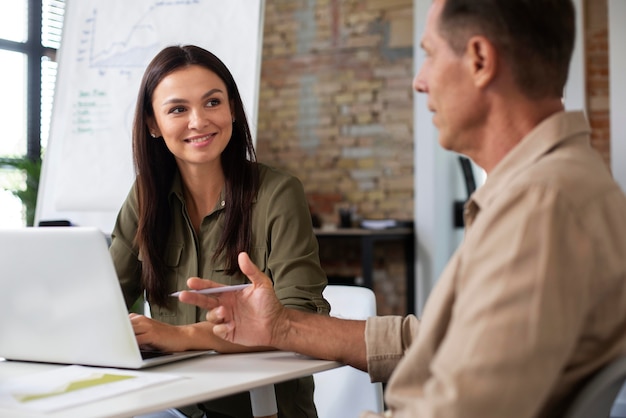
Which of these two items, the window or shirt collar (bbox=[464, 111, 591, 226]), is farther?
the window

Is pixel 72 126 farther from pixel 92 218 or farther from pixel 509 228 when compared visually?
pixel 509 228

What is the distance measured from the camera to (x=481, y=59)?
1.00 m

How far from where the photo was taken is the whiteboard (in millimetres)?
3094

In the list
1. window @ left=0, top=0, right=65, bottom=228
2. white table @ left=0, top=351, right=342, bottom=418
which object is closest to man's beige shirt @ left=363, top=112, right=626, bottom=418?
white table @ left=0, top=351, right=342, bottom=418

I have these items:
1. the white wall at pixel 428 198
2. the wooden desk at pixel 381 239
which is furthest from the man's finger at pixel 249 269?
the white wall at pixel 428 198

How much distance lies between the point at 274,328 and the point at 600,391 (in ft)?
2.30

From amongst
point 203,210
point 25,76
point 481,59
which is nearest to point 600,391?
point 481,59

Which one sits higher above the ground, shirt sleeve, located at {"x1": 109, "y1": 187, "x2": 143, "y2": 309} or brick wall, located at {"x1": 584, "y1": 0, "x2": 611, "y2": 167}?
brick wall, located at {"x1": 584, "y1": 0, "x2": 611, "y2": 167}

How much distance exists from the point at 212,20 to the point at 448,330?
2.27 metres

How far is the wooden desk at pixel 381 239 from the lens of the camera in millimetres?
5125

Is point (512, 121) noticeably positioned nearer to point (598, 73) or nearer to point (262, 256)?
point (262, 256)

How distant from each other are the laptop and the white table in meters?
0.05

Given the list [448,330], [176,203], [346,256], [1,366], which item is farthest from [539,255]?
[346,256]

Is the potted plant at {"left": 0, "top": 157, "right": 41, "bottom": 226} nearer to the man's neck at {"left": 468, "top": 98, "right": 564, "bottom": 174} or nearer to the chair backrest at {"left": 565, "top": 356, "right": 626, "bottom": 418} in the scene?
the man's neck at {"left": 468, "top": 98, "right": 564, "bottom": 174}
